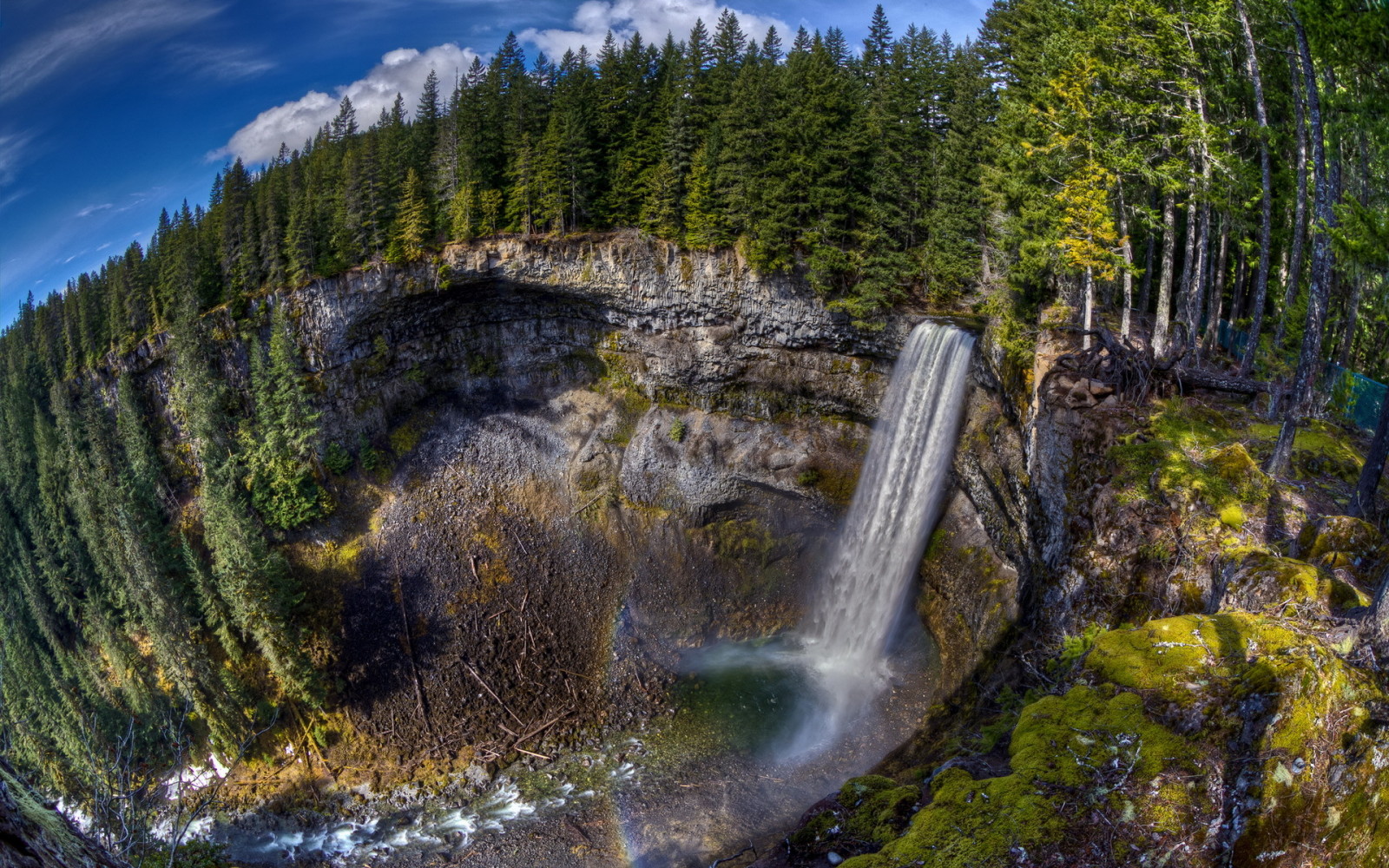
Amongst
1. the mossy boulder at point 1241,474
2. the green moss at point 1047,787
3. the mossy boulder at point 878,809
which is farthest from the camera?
the mossy boulder at point 1241,474

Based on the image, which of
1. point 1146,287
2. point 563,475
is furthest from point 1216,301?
point 563,475

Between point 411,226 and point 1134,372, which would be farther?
point 411,226

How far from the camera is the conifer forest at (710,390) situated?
14969mm

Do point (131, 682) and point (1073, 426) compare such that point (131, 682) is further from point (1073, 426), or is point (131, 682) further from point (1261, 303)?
point (1261, 303)

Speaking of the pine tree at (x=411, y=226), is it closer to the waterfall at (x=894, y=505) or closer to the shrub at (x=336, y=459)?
the shrub at (x=336, y=459)

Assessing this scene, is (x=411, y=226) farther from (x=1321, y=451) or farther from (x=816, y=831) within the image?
(x=1321, y=451)

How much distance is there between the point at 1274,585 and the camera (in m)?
9.70

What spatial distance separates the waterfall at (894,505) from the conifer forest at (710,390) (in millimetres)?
810

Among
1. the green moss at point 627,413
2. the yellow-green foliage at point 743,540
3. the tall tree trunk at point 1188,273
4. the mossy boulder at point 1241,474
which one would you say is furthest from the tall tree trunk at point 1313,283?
the green moss at point 627,413

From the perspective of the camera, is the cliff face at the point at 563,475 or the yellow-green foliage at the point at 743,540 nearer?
the cliff face at the point at 563,475

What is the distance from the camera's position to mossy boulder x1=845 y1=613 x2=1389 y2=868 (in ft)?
19.9

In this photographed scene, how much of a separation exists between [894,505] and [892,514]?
384 millimetres

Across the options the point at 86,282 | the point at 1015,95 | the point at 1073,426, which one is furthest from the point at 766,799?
the point at 86,282

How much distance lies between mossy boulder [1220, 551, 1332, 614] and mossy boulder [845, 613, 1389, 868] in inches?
54.3
